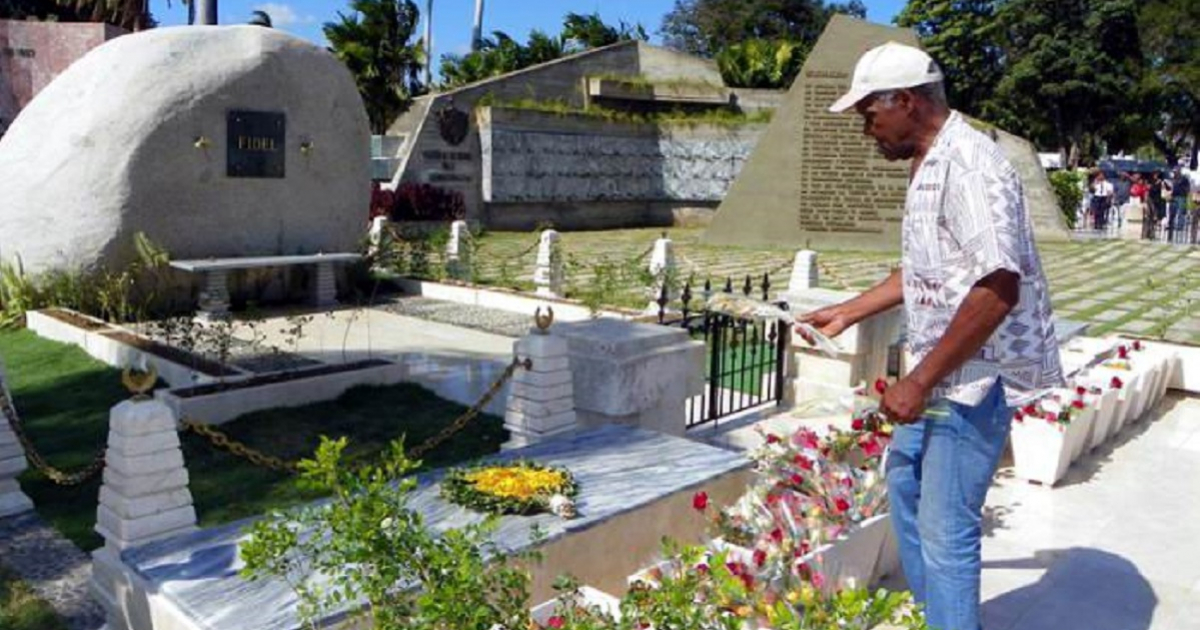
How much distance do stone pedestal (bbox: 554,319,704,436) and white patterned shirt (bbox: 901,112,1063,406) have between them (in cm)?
250

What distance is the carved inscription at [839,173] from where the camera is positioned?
709 inches

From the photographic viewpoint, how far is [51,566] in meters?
4.19

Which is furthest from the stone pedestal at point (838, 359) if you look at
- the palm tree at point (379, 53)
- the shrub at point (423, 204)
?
the palm tree at point (379, 53)

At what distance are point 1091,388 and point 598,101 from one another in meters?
20.9

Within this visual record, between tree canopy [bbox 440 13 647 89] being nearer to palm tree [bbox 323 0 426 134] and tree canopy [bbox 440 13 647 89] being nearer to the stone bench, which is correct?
palm tree [bbox 323 0 426 134]

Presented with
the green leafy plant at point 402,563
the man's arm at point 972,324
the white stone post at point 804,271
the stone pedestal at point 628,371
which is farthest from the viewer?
the white stone post at point 804,271

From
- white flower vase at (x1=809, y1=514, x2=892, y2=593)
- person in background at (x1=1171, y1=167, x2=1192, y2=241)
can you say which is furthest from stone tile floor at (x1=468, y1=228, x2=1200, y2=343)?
white flower vase at (x1=809, y1=514, x2=892, y2=593)

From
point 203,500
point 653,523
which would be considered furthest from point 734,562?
point 203,500

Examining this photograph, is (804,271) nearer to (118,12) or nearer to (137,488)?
(137,488)

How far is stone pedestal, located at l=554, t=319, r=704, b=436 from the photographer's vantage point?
5.18 m

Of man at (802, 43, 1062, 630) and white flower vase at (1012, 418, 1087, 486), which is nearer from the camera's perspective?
man at (802, 43, 1062, 630)

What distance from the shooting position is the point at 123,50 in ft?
33.3

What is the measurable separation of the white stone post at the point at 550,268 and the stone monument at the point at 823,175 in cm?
757

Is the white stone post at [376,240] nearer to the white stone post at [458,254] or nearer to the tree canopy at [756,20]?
the white stone post at [458,254]
